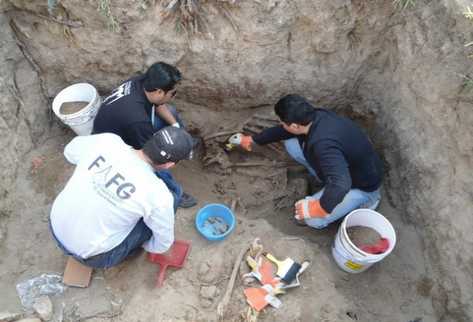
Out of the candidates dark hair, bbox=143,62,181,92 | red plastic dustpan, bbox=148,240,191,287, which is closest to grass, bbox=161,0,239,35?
dark hair, bbox=143,62,181,92

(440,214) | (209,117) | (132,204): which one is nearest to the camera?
(132,204)

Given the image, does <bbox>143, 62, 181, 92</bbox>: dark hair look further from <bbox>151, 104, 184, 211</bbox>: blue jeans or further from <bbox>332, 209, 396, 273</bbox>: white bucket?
<bbox>332, 209, 396, 273</bbox>: white bucket

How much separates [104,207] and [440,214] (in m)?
2.57

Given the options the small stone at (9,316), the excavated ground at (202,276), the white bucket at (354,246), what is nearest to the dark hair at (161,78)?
the excavated ground at (202,276)

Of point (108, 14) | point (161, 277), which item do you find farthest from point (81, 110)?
point (161, 277)

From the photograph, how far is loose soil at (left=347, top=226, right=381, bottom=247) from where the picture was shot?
3.59m

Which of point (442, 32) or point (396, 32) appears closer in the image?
point (442, 32)

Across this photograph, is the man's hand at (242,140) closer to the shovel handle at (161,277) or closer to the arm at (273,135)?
the arm at (273,135)

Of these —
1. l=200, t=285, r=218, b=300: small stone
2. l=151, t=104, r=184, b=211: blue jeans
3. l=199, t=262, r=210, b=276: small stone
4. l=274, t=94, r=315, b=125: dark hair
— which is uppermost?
l=274, t=94, r=315, b=125: dark hair

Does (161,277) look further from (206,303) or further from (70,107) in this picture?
(70,107)

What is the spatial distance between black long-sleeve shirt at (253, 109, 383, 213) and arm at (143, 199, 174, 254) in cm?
129

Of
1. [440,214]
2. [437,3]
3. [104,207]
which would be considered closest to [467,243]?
[440,214]

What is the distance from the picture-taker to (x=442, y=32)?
130 inches

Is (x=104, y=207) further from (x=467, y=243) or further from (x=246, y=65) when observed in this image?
(x=467, y=243)
